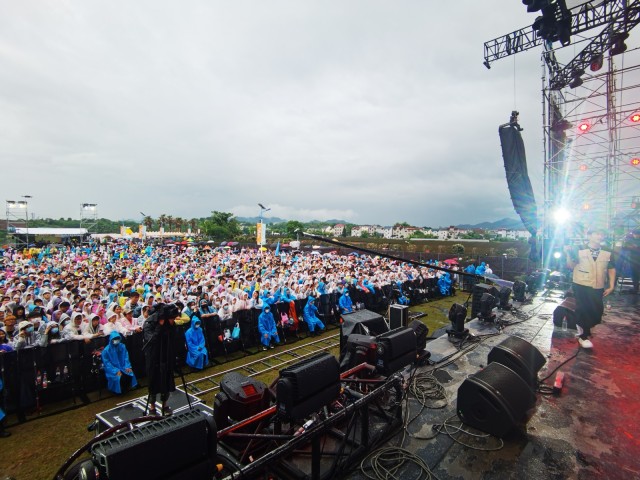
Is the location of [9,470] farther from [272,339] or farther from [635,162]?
[635,162]

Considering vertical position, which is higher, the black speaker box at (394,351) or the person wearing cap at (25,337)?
the black speaker box at (394,351)

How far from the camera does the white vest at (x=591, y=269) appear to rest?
5863mm

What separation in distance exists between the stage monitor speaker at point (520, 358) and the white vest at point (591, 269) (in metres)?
2.14

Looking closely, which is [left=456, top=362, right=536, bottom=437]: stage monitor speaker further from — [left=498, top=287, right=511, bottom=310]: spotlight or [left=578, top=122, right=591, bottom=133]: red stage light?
[left=578, top=122, right=591, bottom=133]: red stage light

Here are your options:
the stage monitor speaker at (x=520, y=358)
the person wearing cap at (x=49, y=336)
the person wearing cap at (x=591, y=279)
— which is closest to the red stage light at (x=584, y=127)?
the person wearing cap at (x=591, y=279)

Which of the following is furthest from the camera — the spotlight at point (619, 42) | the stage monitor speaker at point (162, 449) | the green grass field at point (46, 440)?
the spotlight at point (619, 42)

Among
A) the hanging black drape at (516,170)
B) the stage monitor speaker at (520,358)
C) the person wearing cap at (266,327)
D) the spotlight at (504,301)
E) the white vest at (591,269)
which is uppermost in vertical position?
the hanging black drape at (516,170)

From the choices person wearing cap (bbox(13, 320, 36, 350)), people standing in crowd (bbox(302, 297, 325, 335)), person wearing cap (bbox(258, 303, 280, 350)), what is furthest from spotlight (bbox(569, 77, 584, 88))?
person wearing cap (bbox(13, 320, 36, 350))

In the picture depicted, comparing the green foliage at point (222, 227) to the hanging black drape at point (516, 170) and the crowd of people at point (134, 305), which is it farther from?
the hanging black drape at point (516, 170)

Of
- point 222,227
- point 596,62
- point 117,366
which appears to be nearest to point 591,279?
point 117,366

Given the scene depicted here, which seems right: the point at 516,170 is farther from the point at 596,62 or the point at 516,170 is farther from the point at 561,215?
the point at 596,62

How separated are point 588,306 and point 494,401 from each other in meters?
3.95

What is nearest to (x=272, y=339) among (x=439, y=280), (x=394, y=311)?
(x=394, y=311)

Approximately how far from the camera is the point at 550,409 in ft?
14.1
